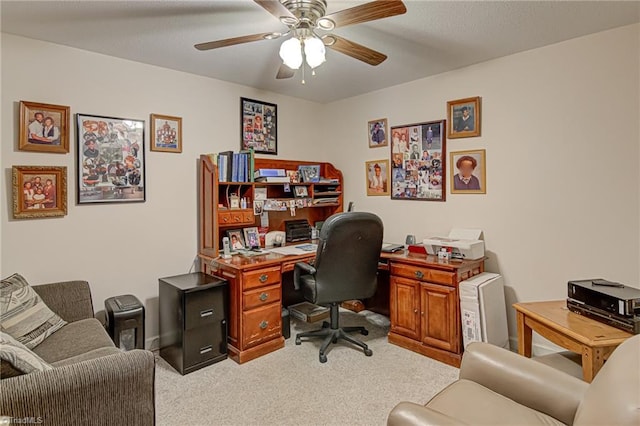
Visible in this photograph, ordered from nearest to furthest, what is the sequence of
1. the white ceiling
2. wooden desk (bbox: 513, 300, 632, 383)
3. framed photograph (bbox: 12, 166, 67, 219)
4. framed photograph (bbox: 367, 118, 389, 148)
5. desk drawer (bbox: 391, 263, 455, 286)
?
wooden desk (bbox: 513, 300, 632, 383) → the white ceiling → framed photograph (bbox: 12, 166, 67, 219) → desk drawer (bbox: 391, 263, 455, 286) → framed photograph (bbox: 367, 118, 389, 148)

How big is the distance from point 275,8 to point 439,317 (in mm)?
2411

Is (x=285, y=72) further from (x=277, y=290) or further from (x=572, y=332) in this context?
(x=572, y=332)

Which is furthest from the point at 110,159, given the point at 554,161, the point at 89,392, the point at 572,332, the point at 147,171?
the point at 554,161

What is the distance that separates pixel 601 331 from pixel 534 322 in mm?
315

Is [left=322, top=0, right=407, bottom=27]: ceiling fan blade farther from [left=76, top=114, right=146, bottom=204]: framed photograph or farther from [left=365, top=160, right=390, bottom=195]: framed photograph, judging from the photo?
[left=365, top=160, right=390, bottom=195]: framed photograph

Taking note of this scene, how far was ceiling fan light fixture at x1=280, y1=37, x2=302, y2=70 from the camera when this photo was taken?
6.23 ft

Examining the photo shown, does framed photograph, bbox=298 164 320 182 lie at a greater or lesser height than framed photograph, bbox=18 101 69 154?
lesser

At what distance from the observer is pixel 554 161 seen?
2748 mm

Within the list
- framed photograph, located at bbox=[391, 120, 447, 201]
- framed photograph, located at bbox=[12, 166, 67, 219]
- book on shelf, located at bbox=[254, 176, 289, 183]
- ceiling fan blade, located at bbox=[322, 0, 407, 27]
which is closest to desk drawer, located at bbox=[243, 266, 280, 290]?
book on shelf, located at bbox=[254, 176, 289, 183]

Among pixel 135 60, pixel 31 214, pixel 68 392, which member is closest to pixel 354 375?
pixel 68 392

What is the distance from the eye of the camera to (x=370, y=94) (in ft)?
13.1

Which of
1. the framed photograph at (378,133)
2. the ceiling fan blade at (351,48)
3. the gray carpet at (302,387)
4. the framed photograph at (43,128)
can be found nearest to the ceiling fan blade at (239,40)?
the ceiling fan blade at (351,48)

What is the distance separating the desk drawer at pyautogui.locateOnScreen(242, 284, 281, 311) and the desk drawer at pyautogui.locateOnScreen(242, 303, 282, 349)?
0.13 feet

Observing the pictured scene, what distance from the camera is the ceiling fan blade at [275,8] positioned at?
5.38 ft
